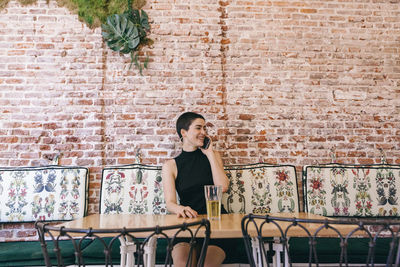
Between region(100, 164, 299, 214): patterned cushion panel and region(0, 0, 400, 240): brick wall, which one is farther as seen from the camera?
region(0, 0, 400, 240): brick wall

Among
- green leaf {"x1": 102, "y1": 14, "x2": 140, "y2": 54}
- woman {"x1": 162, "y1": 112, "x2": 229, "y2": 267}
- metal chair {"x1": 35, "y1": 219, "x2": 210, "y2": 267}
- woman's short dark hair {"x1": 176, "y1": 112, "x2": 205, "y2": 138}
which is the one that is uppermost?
green leaf {"x1": 102, "y1": 14, "x2": 140, "y2": 54}

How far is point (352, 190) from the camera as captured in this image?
2.65 metres

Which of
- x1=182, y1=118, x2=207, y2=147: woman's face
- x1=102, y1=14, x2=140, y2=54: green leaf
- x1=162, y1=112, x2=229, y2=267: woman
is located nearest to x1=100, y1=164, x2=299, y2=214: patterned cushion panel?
x1=162, y1=112, x2=229, y2=267: woman

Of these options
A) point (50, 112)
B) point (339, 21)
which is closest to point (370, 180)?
point (339, 21)

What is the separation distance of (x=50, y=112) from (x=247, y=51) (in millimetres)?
1911

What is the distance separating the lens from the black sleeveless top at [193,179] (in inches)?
87.3

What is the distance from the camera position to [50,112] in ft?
9.25

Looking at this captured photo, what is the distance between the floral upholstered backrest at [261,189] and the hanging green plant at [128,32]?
1.34 metres

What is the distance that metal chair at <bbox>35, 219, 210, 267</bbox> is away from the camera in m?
0.96

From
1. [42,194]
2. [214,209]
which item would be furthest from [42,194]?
[214,209]

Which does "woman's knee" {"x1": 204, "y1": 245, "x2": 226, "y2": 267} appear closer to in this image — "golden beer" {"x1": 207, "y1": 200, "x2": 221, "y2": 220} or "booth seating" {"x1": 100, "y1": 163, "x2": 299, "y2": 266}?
"golden beer" {"x1": 207, "y1": 200, "x2": 221, "y2": 220}

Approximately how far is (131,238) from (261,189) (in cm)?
141

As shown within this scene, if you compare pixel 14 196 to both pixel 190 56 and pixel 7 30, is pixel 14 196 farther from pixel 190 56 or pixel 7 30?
pixel 190 56

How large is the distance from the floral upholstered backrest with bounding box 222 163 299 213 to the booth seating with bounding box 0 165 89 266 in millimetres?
1222
